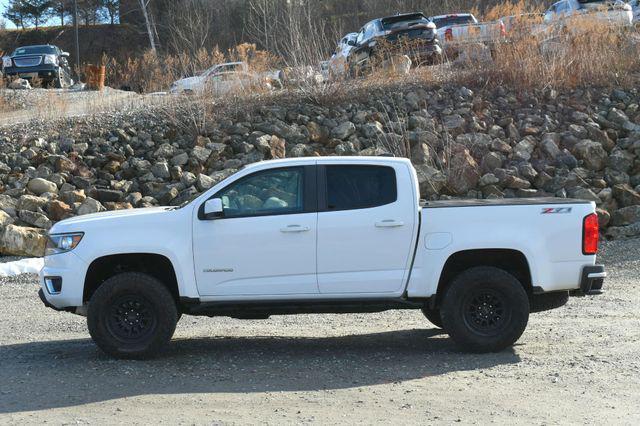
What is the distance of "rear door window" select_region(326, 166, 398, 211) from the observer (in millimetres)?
8594

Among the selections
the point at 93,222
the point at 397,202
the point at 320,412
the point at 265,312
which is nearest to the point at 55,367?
the point at 93,222

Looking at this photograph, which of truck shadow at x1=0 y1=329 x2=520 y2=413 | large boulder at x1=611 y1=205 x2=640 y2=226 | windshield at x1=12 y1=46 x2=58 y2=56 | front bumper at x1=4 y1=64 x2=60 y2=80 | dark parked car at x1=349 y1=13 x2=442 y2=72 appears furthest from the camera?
windshield at x1=12 y1=46 x2=58 y2=56

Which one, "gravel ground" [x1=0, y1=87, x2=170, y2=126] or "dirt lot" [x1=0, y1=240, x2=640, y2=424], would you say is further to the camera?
"gravel ground" [x1=0, y1=87, x2=170, y2=126]

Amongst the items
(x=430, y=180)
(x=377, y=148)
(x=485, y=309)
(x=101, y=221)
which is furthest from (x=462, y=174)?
(x=101, y=221)

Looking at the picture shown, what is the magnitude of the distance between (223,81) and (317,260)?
638 inches

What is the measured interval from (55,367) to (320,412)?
3.02m

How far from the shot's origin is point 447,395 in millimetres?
7203

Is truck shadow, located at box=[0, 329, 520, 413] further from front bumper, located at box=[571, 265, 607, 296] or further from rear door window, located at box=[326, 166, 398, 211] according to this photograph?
rear door window, located at box=[326, 166, 398, 211]

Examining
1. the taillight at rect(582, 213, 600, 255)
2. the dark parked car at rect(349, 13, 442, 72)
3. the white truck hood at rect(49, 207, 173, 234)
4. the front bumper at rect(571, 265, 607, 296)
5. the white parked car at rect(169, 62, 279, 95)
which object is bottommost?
the front bumper at rect(571, 265, 607, 296)

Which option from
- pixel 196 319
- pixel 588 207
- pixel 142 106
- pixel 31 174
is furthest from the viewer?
pixel 142 106

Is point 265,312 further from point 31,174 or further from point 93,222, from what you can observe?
point 31,174

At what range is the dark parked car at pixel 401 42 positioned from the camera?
1040 inches

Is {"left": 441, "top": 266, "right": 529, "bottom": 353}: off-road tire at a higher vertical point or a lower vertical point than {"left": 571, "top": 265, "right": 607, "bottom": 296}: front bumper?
lower

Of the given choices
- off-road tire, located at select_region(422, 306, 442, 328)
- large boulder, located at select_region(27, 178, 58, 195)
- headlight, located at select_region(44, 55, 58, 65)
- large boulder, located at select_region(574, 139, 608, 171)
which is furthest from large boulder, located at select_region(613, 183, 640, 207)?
headlight, located at select_region(44, 55, 58, 65)
